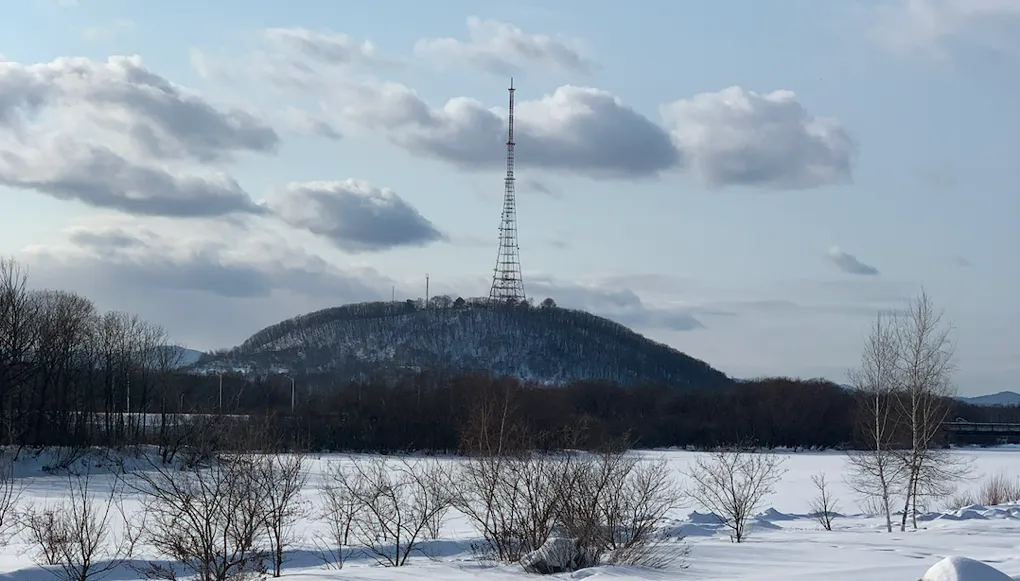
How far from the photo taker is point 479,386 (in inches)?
3526

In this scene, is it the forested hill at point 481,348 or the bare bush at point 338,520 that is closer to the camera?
the bare bush at point 338,520

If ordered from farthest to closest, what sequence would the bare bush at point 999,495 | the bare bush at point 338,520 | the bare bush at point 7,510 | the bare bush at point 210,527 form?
1. the bare bush at point 999,495
2. the bare bush at point 338,520
3. the bare bush at point 7,510
4. the bare bush at point 210,527

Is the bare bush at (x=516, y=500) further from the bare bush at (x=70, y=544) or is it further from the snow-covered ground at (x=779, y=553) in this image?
the bare bush at (x=70, y=544)

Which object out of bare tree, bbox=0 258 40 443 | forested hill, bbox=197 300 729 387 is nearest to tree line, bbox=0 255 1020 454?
bare tree, bbox=0 258 40 443

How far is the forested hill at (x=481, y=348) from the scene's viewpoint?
508 feet

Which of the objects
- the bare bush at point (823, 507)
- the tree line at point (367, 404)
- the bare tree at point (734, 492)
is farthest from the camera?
the tree line at point (367, 404)

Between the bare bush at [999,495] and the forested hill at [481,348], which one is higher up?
the forested hill at [481,348]

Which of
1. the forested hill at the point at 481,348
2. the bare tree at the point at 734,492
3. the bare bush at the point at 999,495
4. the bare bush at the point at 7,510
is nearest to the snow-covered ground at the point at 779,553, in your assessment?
the bare tree at the point at 734,492

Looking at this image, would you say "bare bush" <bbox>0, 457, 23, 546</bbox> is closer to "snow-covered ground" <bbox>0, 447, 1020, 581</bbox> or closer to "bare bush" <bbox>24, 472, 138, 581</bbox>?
"bare bush" <bbox>24, 472, 138, 581</bbox>

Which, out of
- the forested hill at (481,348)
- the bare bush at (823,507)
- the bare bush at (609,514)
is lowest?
the bare bush at (823,507)

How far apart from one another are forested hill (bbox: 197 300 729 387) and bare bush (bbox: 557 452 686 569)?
419 feet

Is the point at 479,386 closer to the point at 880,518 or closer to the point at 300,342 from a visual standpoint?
the point at 880,518

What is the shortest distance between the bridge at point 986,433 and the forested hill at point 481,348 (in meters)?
48.9

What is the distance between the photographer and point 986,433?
104 meters
